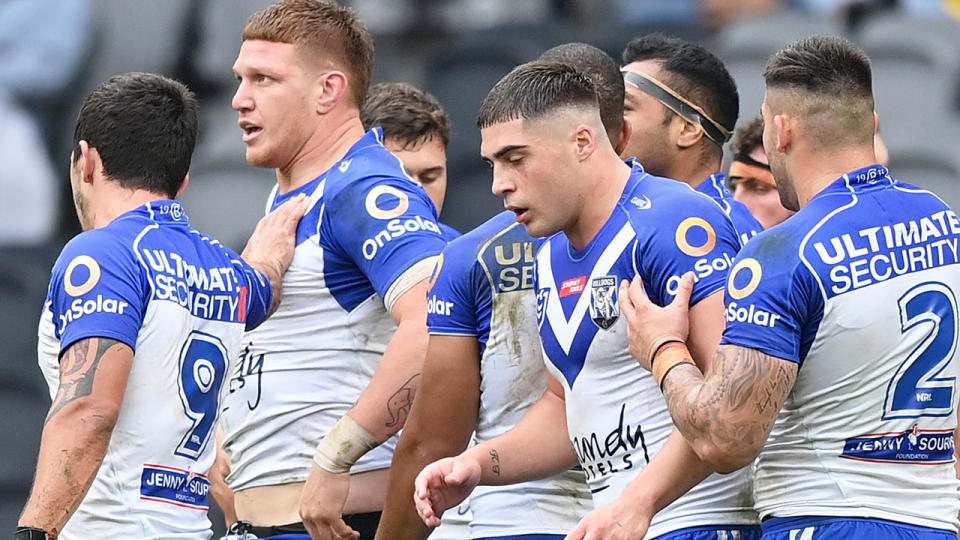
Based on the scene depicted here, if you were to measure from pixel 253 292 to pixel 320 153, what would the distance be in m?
0.77

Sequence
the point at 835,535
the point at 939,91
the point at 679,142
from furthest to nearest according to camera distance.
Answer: the point at 939,91 → the point at 679,142 → the point at 835,535

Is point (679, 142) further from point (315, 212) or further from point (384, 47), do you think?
point (384, 47)

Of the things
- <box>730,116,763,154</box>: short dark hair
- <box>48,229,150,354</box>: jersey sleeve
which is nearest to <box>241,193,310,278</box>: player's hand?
<box>48,229,150,354</box>: jersey sleeve

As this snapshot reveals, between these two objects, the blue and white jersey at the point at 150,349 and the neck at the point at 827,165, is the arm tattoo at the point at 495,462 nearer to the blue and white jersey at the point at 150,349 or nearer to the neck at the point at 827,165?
the blue and white jersey at the point at 150,349

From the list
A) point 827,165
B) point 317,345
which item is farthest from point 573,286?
point 317,345

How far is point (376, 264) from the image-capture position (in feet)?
16.6

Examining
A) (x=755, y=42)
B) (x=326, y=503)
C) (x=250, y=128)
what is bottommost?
(x=326, y=503)

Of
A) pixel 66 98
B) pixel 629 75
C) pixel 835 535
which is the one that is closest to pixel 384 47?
pixel 66 98

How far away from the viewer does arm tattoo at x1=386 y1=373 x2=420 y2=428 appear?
4.99m

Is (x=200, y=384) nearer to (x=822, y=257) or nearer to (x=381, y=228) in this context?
(x=381, y=228)

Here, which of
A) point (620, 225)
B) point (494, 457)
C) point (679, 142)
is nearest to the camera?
point (620, 225)

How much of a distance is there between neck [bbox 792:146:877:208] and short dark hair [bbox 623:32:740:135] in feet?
4.92

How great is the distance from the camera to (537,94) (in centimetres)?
441

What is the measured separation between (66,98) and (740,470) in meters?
8.06
